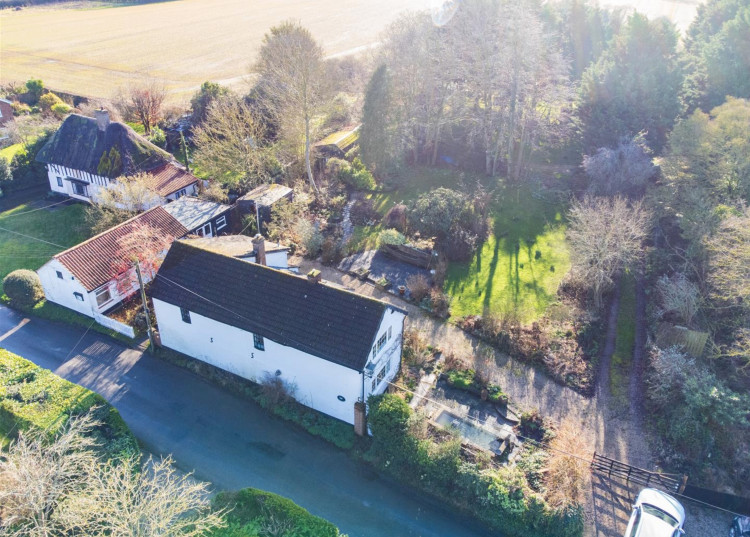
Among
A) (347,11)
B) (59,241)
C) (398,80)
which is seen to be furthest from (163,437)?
(347,11)

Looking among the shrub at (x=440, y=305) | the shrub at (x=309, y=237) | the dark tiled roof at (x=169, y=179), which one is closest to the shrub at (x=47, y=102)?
the dark tiled roof at (x=169, y=179)

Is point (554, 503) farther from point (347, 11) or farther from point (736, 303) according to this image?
point (347, 11)

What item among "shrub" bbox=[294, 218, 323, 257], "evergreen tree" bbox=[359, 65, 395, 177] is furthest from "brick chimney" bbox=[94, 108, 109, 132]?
"evergreen tree" bbox=[359, 65, 395, 177]

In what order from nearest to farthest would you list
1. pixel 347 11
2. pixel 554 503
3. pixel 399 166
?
pixel 554 503, pixel 399 166, pixel 347 11

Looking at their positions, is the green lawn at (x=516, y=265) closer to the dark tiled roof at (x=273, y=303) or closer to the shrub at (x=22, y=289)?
the dark tiled roof at (x=273, y=303)

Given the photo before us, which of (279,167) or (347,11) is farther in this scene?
(347,11)
